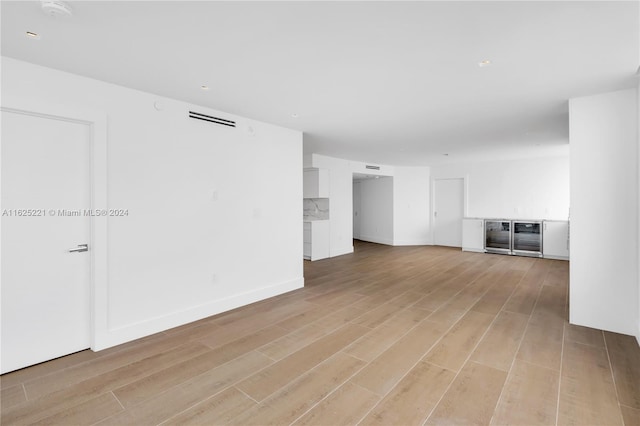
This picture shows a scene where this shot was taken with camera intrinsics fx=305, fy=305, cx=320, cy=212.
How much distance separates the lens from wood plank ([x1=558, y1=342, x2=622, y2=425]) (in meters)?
1.93

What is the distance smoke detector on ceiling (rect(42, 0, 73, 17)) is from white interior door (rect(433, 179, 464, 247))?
9.30 metres

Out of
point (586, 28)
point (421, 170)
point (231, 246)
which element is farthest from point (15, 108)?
point (421, 170)

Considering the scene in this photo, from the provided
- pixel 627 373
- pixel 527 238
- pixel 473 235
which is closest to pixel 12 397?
pixel 627 373

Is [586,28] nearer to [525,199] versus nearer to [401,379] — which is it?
[401,379]

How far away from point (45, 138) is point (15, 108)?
0.29 m

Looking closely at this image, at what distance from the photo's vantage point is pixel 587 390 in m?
2.21

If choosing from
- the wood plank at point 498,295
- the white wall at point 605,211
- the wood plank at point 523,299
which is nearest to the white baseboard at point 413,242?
the wood plank at point 498,295

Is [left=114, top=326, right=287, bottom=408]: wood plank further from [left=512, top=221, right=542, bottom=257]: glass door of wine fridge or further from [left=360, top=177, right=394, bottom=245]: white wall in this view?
[left=360, top=177, right=394, bottom=245]: white wall

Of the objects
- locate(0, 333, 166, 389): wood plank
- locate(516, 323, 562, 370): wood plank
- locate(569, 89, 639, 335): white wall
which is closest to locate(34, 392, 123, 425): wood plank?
locate(0, 333, 166, 389): wood plank

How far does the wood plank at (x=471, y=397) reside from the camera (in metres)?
1.92

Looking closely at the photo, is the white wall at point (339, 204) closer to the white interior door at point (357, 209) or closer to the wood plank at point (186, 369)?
the white interior door at point (357, 209)

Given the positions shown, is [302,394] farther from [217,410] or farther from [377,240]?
[377,240]

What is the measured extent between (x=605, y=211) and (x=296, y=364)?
11.8ft

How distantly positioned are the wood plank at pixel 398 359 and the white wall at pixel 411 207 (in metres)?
6.57
